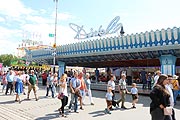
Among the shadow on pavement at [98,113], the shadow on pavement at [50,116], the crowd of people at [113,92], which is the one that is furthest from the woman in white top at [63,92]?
the shadow on pavement at [98,113]

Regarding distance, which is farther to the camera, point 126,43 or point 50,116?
point 126,43

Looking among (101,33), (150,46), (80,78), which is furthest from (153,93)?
(101,33)

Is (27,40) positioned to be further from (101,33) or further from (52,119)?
(52,119)

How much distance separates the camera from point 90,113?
980 cm

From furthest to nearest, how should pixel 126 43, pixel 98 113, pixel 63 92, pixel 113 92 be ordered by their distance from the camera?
pixel 126 43 → pixel 113 92 → pixel 98 113 → pixel 63 92

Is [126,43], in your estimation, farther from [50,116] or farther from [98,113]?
[50,116]

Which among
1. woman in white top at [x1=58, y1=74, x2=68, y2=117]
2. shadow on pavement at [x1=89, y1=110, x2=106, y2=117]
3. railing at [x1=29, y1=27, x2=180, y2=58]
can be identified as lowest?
shadow on pavement at [x1=89, y1=110, x2=106, y2=117]

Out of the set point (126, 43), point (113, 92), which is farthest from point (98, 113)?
point (126, 43)

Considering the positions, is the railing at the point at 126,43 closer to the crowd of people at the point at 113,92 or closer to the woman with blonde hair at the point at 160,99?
the crowd of people at the point at 113,92

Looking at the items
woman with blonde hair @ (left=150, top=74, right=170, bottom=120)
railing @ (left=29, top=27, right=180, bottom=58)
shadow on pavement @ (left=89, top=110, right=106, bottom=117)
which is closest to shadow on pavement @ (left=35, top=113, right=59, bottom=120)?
shadow on pavement @ (left=89, top=110, right=106, bottom=117)

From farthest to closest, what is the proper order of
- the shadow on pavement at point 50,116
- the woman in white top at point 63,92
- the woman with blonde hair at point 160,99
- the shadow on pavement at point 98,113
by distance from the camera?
1. the shadow on pavement at point 98,113
2. the woman in white top at point 63,92
3. the shadow on pavement at point 50,116
4. the woman with blonde hair at point 160,99

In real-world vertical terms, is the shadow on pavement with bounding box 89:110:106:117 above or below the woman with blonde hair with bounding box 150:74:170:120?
below

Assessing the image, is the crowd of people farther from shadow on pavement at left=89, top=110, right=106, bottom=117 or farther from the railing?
the railing

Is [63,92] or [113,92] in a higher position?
[63,92]
